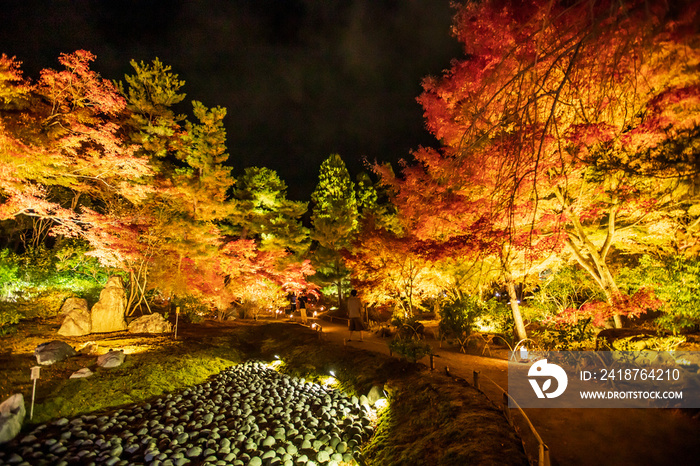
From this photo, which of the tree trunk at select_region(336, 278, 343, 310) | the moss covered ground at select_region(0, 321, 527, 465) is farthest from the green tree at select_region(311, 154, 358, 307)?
the moss covered ground at select_region(0, 321, 527, 465)

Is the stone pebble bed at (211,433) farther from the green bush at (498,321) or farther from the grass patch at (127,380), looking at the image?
the green bush at (498,321)

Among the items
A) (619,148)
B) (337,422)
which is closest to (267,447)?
(337,422)

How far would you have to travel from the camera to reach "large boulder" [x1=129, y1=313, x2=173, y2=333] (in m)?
10.3

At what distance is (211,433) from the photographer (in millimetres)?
5242

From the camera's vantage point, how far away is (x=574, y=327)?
6352 mm

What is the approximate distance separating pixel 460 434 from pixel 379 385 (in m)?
2.67

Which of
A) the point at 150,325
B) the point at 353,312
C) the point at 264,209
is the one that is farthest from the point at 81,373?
the point at 264,209

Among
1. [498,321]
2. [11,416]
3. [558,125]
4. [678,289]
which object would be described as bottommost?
[11,416]

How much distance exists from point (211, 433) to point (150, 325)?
6.76 metres

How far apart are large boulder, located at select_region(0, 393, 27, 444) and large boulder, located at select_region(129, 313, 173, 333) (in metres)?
5.37

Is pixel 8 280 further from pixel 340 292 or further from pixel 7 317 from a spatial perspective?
pixel 340 292

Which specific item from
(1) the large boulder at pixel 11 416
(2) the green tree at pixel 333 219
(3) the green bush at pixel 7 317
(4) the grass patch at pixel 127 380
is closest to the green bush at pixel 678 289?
(4) the grass patch at pixel 127 380

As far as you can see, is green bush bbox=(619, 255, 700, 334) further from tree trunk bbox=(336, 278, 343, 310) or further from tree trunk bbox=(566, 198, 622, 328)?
tree trunk bbox=(336, 278, 343, 310)

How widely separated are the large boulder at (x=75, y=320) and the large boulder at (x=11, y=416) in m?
4.90
